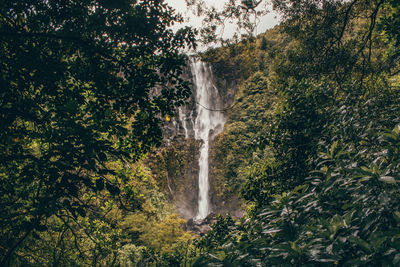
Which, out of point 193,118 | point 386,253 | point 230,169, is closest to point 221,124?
point 193,118

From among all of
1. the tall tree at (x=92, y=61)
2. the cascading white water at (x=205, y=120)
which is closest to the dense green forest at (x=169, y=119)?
the tall tree at (x=92, y=61)

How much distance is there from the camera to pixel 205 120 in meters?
28.6

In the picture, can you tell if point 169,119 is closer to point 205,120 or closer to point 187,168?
point 187,168

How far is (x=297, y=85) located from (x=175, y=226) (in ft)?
30.9

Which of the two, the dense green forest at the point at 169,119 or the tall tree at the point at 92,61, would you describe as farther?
the tall tree at the point at 92,61

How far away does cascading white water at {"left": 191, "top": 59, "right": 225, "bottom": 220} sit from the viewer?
23.4 m

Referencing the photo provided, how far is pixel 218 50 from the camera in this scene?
691cm

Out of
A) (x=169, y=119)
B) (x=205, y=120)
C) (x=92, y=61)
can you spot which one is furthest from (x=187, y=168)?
(x=92, y=61)

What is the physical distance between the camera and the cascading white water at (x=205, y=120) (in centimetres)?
2336

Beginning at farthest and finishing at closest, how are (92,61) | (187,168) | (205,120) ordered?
(205,120) < (187,168) < (92,61)

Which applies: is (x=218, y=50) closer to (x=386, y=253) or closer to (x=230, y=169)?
(x=386, y=253)

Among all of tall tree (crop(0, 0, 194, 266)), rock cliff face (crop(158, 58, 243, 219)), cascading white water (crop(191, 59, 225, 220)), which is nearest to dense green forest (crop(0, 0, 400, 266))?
tall tree (crop(0, 0, 194, 266))

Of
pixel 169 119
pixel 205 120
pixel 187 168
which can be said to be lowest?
pixel 187 168

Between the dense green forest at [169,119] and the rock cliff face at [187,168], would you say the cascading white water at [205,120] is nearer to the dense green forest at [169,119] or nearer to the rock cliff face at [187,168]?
the rock cliff face at [187,168]
